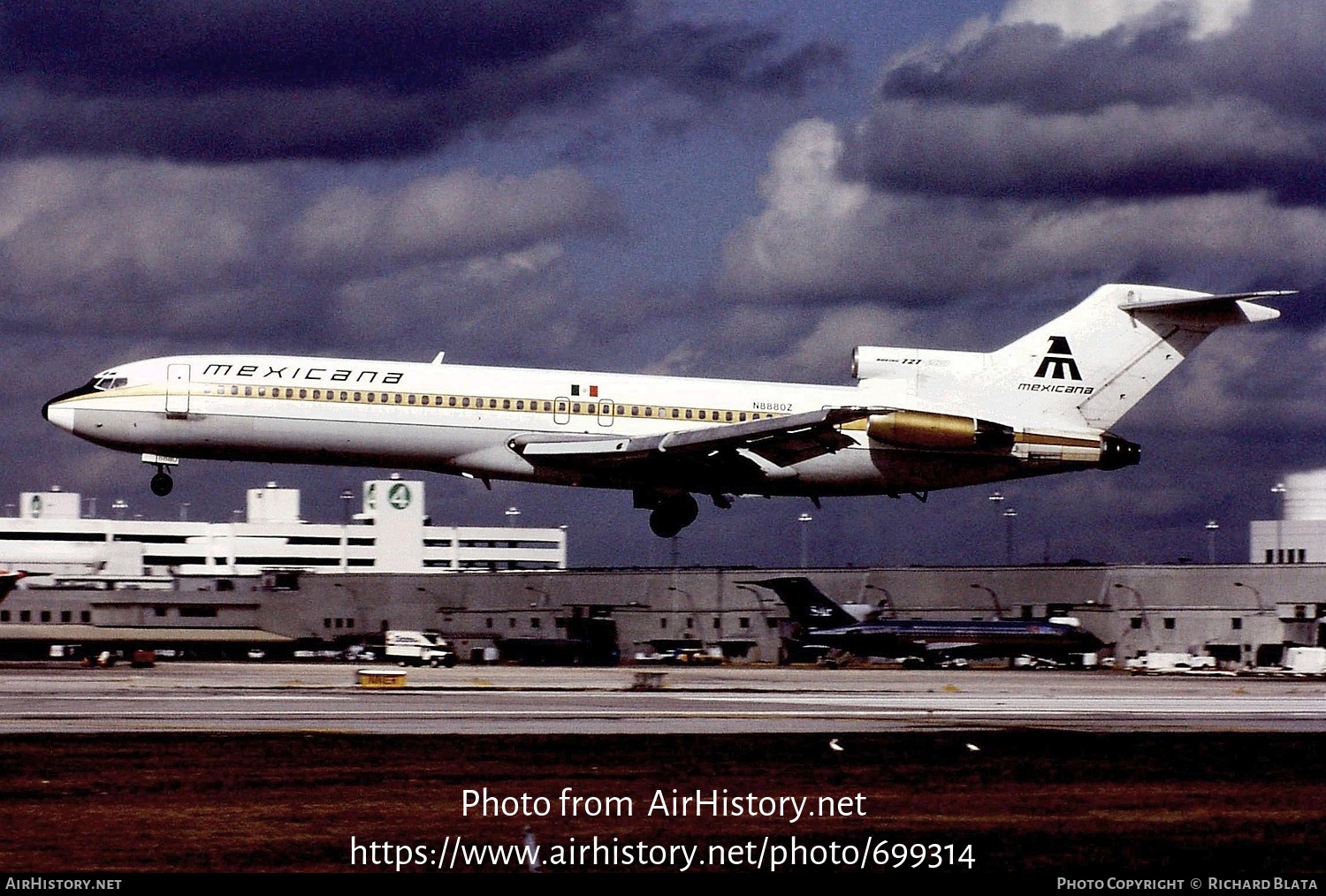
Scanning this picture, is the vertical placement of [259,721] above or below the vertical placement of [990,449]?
below

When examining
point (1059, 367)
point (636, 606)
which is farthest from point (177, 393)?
point (636, 606)

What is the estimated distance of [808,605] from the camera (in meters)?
89.5

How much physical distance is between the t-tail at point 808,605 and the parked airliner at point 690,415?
124 feet

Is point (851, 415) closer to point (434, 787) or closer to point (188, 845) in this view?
point (434, 787)

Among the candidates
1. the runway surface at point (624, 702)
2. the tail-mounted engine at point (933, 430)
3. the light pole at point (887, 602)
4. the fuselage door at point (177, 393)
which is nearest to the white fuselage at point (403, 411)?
the fuselage door at point (177, 393)

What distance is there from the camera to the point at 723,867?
18812 millimetres

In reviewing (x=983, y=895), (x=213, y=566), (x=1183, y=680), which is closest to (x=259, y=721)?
(x=983, y=895)

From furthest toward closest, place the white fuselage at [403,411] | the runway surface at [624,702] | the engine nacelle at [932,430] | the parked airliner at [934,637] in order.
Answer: the parked airliner at [934,637]
the engine nacelle at [932,430]
the white fuselage at [403,411]
the runway surface at [624,702]

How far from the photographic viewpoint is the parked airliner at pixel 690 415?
46031 mm

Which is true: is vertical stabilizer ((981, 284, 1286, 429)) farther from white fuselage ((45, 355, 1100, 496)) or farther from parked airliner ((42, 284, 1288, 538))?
white fuselage ((45, 355, 1100, 496))

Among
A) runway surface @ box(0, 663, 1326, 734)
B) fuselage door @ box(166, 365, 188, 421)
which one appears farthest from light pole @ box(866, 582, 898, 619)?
fuselage door @ box(166, 365, 188, 421)

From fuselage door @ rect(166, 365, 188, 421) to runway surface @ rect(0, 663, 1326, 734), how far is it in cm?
762

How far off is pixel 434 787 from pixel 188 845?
5527mm

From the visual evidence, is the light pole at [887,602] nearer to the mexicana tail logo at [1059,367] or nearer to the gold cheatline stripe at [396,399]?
the mexicana tail logo at [1059,367]
